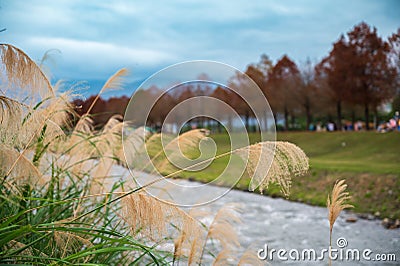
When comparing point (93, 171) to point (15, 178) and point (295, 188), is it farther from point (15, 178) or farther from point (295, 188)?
point (295, 188)

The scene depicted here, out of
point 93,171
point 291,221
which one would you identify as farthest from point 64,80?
point 291,221

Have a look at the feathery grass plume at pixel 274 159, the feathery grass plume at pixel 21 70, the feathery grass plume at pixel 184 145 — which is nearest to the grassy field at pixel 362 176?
the feathery grass plume at pixel 184 145

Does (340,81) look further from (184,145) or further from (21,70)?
(21,70)

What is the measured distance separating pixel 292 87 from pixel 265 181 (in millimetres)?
29246

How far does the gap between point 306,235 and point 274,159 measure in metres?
7.51

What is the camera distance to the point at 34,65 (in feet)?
5.40

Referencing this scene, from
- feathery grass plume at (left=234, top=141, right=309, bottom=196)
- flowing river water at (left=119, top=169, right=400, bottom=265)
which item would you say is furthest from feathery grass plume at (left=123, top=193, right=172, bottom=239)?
flowing river water at (left=119, top=169, right=400, bottom=265)

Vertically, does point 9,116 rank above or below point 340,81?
below

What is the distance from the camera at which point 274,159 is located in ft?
5.83

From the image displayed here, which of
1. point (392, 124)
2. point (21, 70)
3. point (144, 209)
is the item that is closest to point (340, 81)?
point (392, 124)

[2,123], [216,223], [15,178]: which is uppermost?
[2,123]

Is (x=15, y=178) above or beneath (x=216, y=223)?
above

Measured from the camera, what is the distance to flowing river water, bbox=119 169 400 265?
7.04m

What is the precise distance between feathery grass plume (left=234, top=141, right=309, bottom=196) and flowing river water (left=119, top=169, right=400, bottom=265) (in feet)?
14.0
